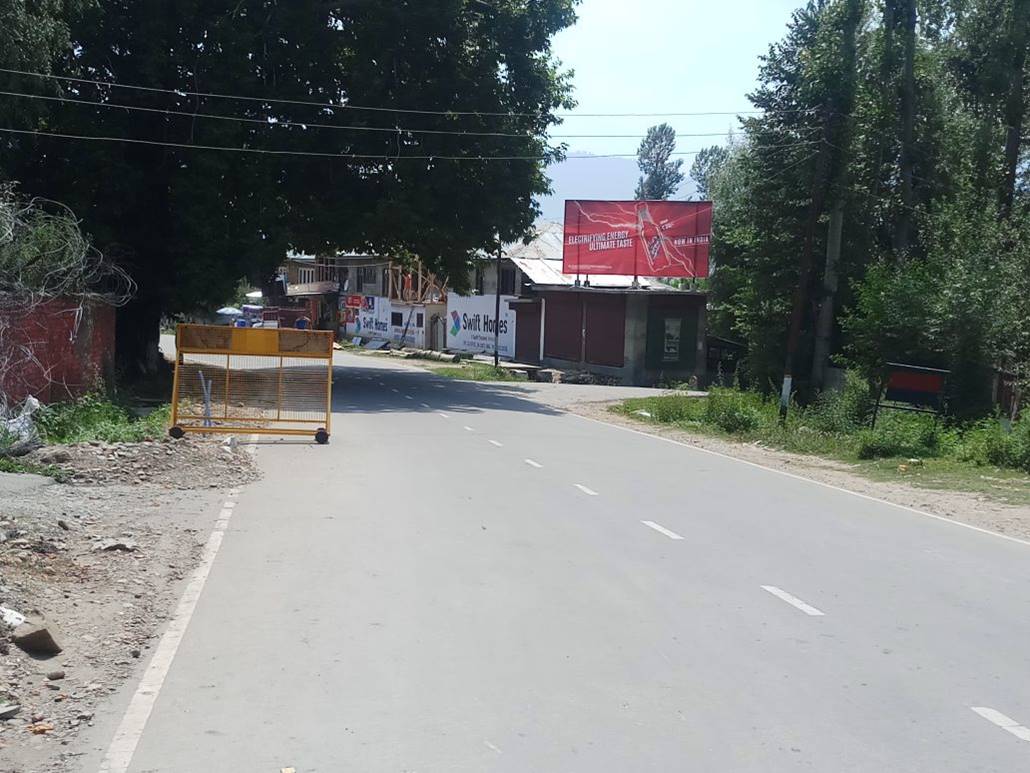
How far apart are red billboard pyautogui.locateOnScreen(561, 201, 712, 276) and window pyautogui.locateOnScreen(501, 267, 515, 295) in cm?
1130

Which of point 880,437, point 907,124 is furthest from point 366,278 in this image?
point 880,437

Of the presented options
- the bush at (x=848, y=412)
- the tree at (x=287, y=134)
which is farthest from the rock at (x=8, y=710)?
the tree at (x=287, y=134)

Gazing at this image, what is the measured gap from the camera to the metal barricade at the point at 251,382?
20.4 metres

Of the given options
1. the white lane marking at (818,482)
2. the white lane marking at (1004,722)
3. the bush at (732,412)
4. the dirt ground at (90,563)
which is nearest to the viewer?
the white lane marking at (1004,722)

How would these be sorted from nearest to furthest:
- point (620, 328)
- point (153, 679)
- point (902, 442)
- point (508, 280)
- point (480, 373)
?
point (153, 679)
point (902, 442)
point (480, 373)
point (620, 328)
point (508, 280)

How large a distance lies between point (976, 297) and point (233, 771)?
27.0 m

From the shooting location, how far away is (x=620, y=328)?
170 ft

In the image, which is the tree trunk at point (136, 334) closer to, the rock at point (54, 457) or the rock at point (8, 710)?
the rock at point (54, 457)

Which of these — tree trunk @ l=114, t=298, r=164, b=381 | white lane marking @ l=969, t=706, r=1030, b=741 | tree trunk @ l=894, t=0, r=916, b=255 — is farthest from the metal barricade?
tree trunk @ l=894, t=0, r=916, b=255

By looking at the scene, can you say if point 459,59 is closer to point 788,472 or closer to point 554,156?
point 554,156

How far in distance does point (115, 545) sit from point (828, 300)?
30.7m

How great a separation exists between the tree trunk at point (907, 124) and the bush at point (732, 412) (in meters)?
8.46

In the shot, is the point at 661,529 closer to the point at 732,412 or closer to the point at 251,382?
the point at 251,382

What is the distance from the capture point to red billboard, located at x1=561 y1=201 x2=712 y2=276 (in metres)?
49.5
